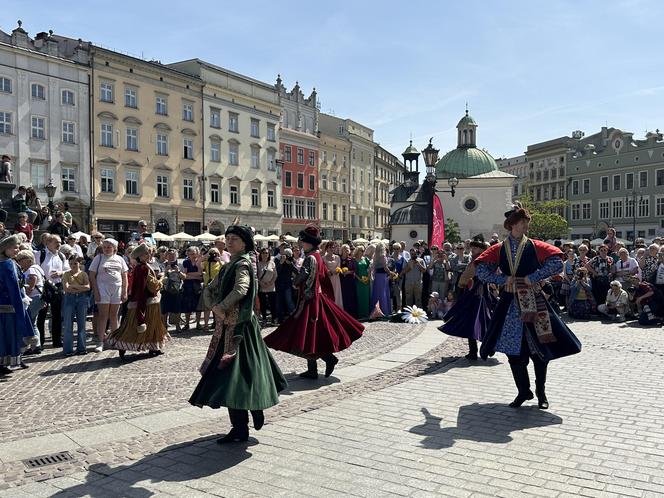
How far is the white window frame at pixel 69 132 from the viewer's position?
35.9 meters

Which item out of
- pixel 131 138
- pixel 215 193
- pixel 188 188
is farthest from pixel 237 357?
pixel 215 193

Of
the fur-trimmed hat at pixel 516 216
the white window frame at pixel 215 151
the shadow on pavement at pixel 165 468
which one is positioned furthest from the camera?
the white window frame at pixel 215 151

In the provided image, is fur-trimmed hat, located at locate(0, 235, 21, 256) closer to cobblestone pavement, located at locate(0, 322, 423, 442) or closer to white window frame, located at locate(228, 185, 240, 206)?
cobblestone pavement, located at locate(0, 322, 423, 442)

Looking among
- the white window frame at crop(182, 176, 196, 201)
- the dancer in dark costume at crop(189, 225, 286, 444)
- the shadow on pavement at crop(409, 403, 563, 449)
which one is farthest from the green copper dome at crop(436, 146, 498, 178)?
the dancer in dark costume at crop(189, 225, 286, 444)

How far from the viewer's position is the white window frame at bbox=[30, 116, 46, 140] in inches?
1357

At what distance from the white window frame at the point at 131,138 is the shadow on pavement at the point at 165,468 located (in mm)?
37973

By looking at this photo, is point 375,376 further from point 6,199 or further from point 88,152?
point 88,152

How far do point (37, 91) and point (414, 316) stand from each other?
30589 mm

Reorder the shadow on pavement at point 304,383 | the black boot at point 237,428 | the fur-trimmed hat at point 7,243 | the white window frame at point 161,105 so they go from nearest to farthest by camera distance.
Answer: the black boot at point 237,428
the shadow on pavement at point 304,383
the fur-trimmed hat at point 7,243
the white window frame at point 161,105

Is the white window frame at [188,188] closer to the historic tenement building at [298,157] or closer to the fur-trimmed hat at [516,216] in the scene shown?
the historic tenement building at [298,157]

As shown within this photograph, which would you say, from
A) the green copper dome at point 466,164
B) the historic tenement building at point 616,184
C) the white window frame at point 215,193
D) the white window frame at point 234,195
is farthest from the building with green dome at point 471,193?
the white window frame at point 215,193

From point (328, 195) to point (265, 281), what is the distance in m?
51.3

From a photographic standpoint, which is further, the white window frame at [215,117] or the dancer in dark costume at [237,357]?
the white window frame at [215,117]

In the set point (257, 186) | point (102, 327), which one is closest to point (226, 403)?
point (102, 327)
